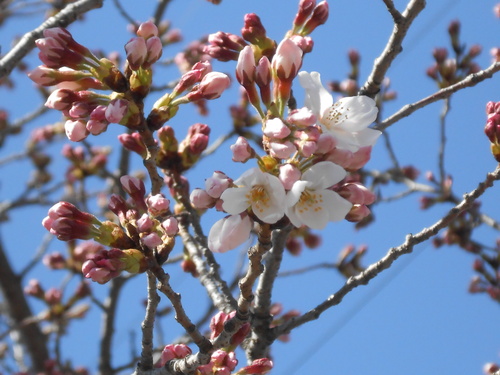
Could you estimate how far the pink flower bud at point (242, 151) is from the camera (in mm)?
1612

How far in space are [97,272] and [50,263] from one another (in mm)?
2928

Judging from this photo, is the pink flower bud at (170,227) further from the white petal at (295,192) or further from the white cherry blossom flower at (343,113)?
the white cherry blossom flower at (343,113)

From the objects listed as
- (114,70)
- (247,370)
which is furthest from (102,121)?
(247,370)

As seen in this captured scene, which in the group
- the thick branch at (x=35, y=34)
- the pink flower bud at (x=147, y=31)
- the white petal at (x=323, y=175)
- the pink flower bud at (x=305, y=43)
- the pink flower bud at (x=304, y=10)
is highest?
the thick branch at (x=35, y=34)

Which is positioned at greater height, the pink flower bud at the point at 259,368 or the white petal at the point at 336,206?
the white petal at the point at 336,206

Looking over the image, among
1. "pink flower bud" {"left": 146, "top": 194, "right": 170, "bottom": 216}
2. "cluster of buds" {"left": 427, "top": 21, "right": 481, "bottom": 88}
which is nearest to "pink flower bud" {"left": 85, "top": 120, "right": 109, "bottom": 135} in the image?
"pink flower bud" {"left": 146, "top": 194, "right": 170, "bottom": 216}

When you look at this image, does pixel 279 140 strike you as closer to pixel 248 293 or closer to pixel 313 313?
pixel 248 293

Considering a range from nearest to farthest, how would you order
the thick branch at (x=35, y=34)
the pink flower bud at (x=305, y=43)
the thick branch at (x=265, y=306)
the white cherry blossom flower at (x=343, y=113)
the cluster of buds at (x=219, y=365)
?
the white cherry blossom flower at (x=343, y=113) → the cluster of buds at (x=219, y=365) → the pink flower bud at (x=305, y=43) → the thick branch at (x=35, y=34) → the thick branch at (x=265, y=306)

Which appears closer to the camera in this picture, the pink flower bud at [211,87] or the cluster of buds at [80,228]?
the cluster of buds at [80,228]

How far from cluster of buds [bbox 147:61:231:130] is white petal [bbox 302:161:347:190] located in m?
0.45

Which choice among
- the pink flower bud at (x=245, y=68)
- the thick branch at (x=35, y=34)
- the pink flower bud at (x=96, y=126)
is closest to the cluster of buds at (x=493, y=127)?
the pink flower bud at (x=245, y=68)

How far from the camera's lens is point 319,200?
1621 mm

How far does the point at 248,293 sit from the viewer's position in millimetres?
1726

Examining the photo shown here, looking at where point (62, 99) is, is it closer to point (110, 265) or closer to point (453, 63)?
point (110, 265)
